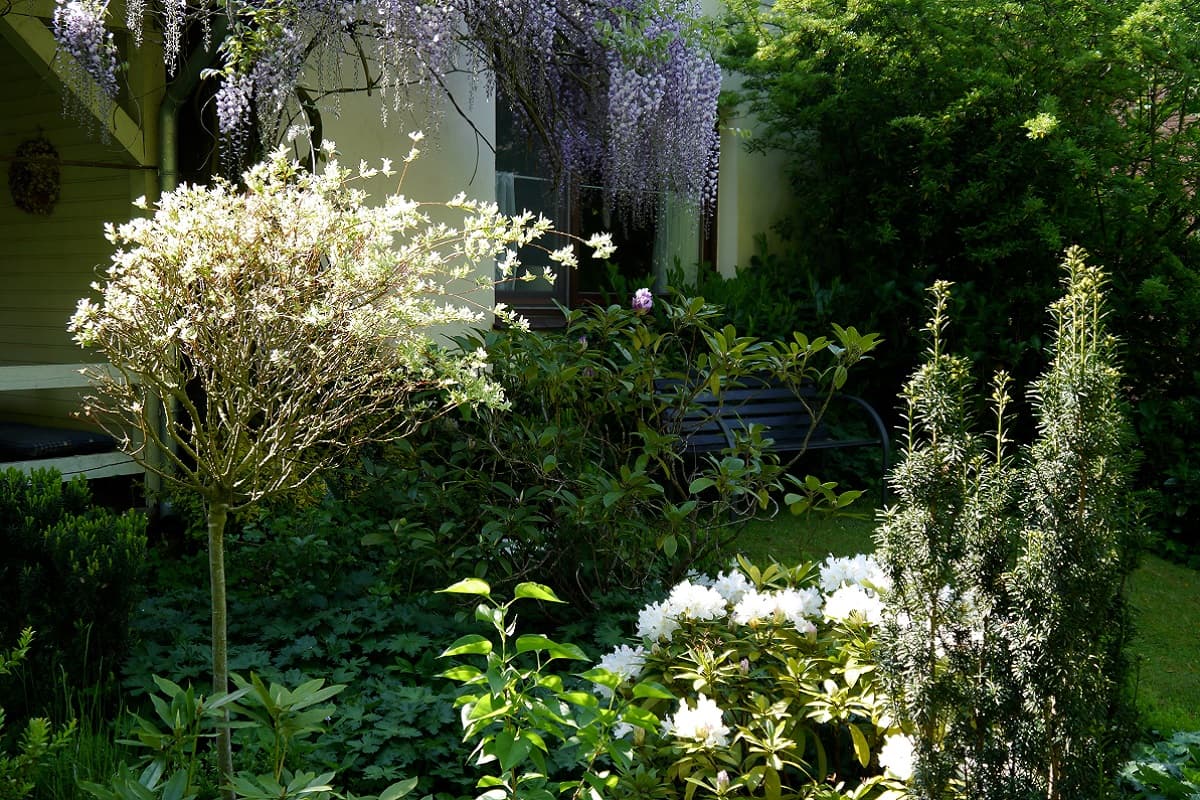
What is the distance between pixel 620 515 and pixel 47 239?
14.6 feet

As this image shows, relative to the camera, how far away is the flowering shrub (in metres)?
→ 2.24

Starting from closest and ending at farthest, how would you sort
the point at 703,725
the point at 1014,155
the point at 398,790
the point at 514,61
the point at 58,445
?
the point at 398,790, the point at 703,725, the point at 58,445, the point at 514,61, the point at 1014,155

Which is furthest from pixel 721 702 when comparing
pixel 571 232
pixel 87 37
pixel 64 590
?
pixel 571 232

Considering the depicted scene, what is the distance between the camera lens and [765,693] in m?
2.48

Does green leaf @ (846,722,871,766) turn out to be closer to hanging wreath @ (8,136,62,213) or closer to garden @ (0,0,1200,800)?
garden @ (0,0,1200,800)

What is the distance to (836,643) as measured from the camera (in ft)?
8.24

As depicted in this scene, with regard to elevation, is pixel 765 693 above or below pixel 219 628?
below

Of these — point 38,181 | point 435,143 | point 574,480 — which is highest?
point 435,143

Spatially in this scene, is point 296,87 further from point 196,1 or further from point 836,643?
point 836,643

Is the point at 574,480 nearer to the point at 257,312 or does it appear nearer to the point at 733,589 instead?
the point at 733,589

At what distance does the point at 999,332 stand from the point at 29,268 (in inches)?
247

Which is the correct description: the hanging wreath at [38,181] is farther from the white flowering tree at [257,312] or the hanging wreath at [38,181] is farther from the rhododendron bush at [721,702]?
the rhododendron bush at [721,702]

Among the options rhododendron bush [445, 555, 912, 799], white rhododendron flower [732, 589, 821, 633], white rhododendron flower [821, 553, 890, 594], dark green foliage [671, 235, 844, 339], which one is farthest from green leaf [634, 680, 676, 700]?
dark green foliage [671, 235, 844, 339]

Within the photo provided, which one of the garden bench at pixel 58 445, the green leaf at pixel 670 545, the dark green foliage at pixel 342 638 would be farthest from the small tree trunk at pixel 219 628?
the garden bench at pixel 58 445
